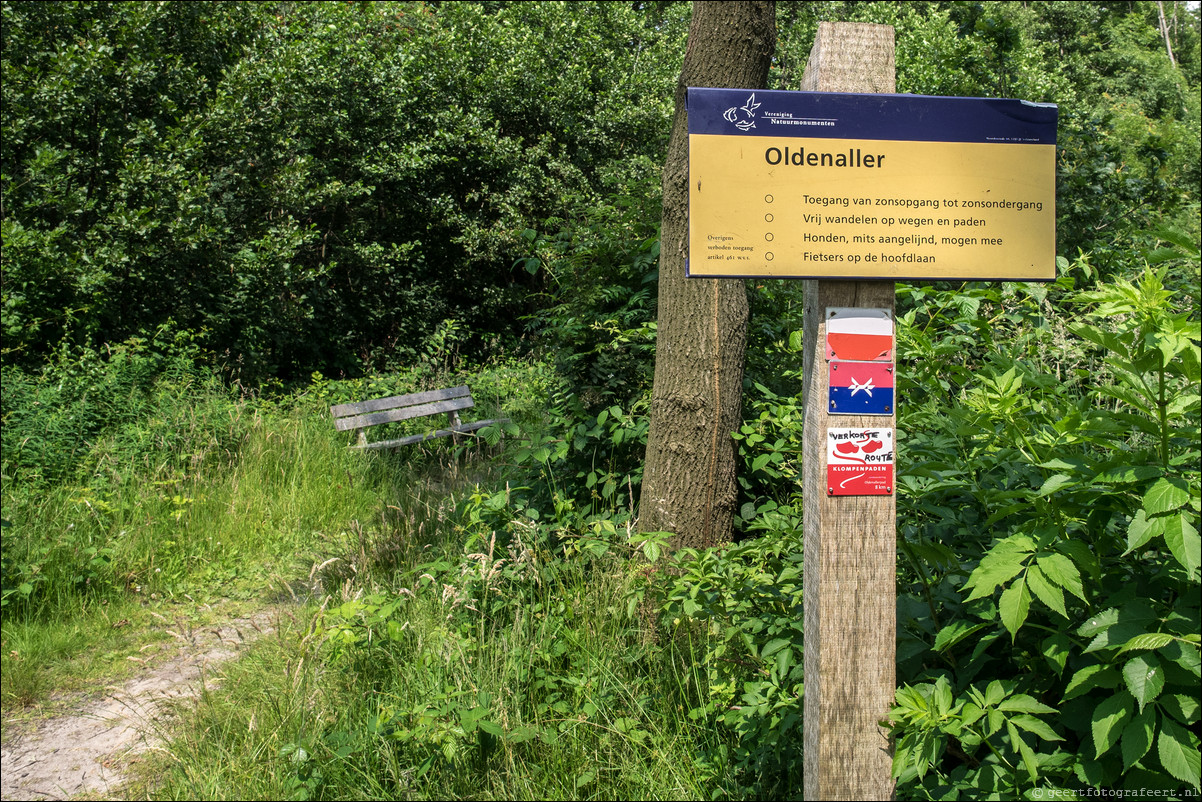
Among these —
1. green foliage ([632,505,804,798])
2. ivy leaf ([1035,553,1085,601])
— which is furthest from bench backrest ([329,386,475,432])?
ivy leaf ([1035,553,1085,601])

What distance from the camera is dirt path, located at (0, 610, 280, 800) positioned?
3.01m

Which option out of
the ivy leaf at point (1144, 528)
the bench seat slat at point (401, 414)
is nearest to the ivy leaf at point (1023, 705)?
the ivy leaf at point (1144, 528)

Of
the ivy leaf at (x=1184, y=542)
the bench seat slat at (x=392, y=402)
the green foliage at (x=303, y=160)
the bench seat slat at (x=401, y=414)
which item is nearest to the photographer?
the ivy leaf at (x=1184, y=542)

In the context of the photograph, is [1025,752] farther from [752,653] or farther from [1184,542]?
[752,653]

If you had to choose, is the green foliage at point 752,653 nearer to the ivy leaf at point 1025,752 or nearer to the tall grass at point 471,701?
the tall grass at point 471,701

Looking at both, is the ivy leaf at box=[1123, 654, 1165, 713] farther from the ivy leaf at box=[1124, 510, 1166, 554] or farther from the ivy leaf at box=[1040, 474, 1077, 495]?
the ivy leaf at box=[1040, 474, 1077, 495]

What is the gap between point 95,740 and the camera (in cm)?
329

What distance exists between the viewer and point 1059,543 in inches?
71.7

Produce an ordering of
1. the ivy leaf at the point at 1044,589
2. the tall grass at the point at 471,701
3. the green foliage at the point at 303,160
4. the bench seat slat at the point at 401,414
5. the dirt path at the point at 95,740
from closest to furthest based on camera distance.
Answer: the ivy leaf at the point at 1044,589, the tall grass at the point at 471,701, the dirt path at the point at 95,740, the bench seat slat at the point at 401,414, the green foliage at the point at 303,160

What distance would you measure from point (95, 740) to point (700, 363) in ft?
9.51

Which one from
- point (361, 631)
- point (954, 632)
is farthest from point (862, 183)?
point (361, 631)

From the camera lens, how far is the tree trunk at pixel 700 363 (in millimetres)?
3568

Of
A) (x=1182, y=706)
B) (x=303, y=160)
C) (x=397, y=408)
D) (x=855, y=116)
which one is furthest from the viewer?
(x=303, y=160)

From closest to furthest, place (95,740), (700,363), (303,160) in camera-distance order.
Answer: (95,740), (700,363), (303,160)
